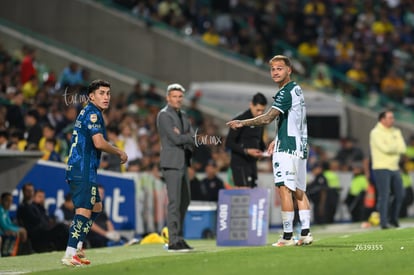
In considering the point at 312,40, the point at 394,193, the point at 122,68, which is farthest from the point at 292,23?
Answer: the point at 394,193

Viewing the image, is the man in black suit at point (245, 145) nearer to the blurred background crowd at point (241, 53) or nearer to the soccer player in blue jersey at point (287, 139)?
the soccer player in blue jersey at point (287, 139)

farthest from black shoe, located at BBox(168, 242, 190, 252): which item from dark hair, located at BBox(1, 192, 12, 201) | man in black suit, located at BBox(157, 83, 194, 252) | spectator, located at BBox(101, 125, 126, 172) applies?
spectator, located at BBox(101, 125, 126, 172)

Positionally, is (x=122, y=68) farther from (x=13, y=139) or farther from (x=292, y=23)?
(x=13, y=139)

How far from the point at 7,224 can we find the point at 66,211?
1.88 m

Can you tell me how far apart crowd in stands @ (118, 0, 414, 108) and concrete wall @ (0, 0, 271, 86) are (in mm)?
562

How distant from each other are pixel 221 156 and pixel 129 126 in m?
2.04


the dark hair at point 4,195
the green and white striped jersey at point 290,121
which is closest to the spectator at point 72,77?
the dark hair at point 4,195

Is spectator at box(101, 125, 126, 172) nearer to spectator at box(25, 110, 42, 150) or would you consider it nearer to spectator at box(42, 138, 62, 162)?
spectator at box(42, 138, 62, 162)

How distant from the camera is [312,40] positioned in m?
39.6

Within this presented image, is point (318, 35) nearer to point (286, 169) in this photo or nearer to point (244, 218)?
point (244, 218)

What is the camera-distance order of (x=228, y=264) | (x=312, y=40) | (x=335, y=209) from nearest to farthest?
1. (x=228, y=264)
2. (x=335, y=209)
3. (x=312, y=40)

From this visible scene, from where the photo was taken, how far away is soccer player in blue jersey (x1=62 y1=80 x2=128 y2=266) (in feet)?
46.6

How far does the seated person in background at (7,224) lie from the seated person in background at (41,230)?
268 mm

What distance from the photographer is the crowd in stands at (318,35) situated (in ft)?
122
